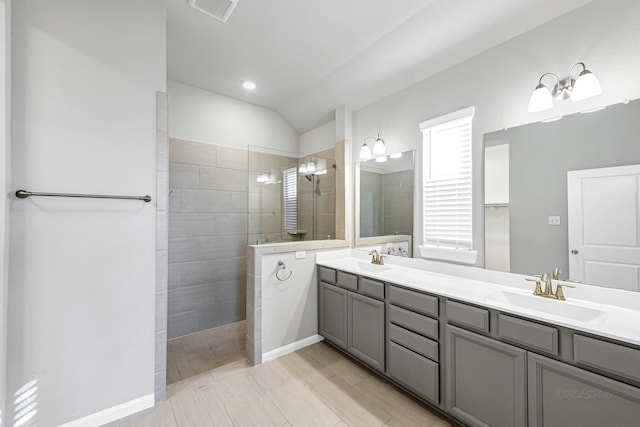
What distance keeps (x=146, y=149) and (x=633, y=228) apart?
9.95 feet

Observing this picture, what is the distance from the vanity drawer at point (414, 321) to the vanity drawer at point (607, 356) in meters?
0.71

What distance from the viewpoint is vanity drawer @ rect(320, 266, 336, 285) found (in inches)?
104

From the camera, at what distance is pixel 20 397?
1.52 meters

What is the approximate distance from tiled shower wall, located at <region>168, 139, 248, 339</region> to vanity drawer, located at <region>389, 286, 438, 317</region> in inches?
84.6

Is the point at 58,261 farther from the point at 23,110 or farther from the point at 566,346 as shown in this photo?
the point at 566,346

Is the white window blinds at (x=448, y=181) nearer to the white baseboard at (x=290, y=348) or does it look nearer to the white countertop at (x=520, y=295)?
the white countertop at (x=520, y=295)

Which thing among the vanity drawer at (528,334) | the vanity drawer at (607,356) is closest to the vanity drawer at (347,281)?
the vanity drawer at (528,334)

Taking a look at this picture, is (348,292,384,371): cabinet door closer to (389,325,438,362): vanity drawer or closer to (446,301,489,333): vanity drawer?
(389,325,438,362): vanity drawer

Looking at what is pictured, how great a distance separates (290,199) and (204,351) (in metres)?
1.82

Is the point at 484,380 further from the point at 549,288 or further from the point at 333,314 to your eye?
the point at 333,314

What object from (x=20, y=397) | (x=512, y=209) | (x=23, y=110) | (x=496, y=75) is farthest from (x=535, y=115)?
(x=20, y=397)

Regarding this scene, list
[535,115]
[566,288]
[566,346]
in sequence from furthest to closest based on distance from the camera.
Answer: [535,115]
[566,288]
[566,346]

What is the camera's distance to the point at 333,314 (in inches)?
105

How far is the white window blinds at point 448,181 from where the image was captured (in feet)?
7.17
